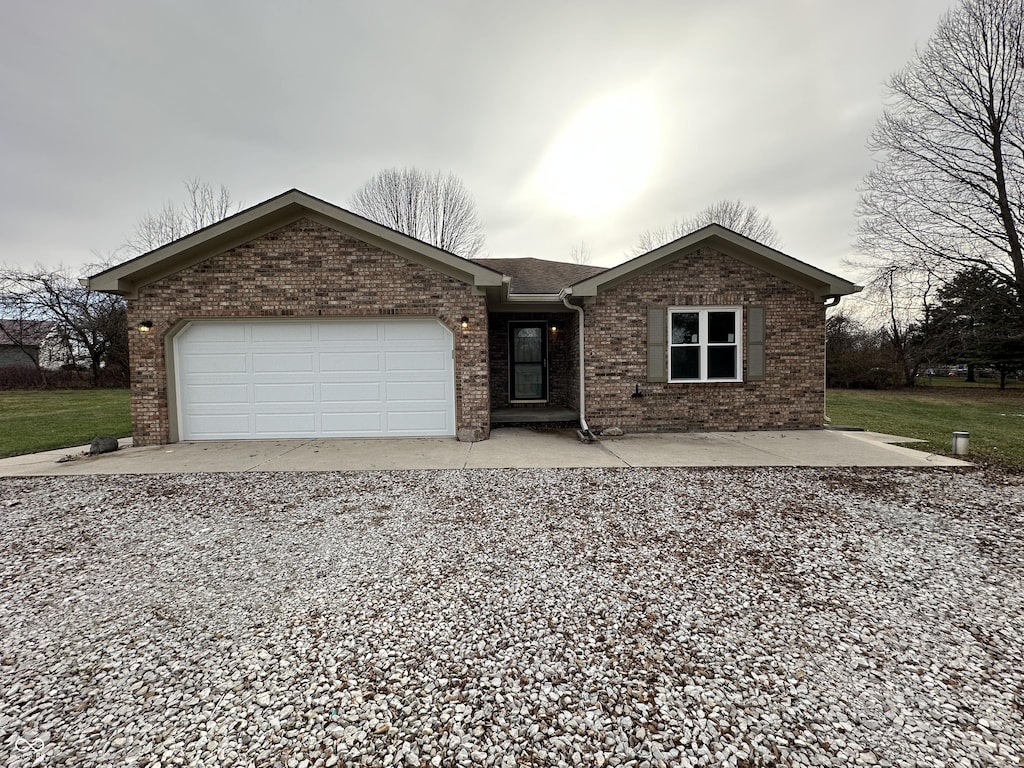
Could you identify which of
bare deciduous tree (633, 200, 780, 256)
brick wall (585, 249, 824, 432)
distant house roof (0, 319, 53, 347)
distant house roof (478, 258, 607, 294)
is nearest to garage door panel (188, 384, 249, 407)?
distant house roof (478, 258, 607, 294)

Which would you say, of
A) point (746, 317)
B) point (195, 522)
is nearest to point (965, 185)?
point (746, 317)

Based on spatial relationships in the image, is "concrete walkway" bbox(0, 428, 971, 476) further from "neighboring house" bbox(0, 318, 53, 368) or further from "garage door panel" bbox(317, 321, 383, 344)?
"neighboring house" bbox(0, 318, 53, 368)

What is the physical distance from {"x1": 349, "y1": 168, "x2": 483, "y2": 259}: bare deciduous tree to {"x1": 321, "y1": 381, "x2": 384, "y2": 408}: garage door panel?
13.1 m

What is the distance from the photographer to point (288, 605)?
2.72m

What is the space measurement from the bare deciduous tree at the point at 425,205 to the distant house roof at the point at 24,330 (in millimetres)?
18113

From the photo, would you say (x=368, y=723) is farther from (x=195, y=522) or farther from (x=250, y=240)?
(x=250, y=240)

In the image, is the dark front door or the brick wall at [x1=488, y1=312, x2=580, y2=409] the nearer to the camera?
the brick wall at [x1=488, y1=312, x2=580, y2=409]

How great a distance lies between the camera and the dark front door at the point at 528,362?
35.7 ft

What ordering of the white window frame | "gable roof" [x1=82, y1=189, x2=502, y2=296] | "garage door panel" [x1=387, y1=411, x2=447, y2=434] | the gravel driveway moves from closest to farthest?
the gravel driveway, "gable roof" [x1=82, y1=189, x2=502, y2=296], "garage door panel" [x1=387, y1=411, x2=447, y2=434], the white window frame

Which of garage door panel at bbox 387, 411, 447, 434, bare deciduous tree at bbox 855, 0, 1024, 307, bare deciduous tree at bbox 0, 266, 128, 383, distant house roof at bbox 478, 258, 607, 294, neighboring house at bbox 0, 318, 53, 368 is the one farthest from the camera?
neighboring house at bbox 0, 318, 53, 368

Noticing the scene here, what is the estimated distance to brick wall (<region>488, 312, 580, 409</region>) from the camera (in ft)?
35.3

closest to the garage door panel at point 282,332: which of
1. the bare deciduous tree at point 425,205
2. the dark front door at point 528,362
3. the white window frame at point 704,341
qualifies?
the dark front door at point 528,362

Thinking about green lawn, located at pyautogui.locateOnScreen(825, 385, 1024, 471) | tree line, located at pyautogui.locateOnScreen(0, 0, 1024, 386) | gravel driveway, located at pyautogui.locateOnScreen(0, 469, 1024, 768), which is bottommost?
gravel driveway, located at pyautogui.locateOnScreen(0, 469, 1024, 768)

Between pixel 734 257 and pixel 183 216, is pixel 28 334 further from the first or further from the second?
pixel 734 257
